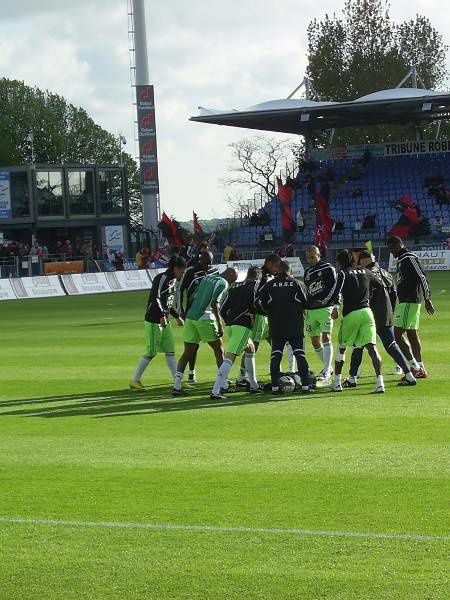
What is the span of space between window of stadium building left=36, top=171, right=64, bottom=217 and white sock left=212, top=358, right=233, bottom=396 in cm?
5724

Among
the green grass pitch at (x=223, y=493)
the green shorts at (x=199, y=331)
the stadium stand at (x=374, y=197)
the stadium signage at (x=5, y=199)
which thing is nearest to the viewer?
the green grass pitch at (x=223, y=493)

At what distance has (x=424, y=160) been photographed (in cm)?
6969

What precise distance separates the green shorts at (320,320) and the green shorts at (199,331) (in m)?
1.42

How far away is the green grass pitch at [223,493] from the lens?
26.1 ft

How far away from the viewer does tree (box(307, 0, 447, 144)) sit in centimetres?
8512

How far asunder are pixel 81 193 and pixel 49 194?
2389 millimetres

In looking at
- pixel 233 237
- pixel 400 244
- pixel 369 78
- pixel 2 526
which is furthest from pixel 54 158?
pixel 2 526

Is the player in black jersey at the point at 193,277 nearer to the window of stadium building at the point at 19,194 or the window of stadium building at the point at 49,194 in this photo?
the window of stadium building at the point at 19,194

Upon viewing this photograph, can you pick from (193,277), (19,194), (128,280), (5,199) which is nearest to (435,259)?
→ (128,280)

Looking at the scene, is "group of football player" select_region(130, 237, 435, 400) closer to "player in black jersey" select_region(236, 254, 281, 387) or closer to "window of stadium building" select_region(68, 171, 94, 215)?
"player in black jersey" select_region(236, 254, 281, 387)

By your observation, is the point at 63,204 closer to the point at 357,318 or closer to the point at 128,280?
the point at 128,280

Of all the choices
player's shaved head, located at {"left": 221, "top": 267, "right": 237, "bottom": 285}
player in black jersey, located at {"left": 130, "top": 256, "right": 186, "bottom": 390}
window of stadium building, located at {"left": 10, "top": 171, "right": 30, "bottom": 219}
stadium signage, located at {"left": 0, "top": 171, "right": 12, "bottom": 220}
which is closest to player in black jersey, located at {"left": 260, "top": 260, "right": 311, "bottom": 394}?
player's shaved head, located at {"left": 221, "top": 267, "right": 237, "bottom": 285}

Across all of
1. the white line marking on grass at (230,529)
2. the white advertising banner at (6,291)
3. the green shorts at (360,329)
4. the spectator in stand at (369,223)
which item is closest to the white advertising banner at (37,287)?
the white advertising banner at (6,291)

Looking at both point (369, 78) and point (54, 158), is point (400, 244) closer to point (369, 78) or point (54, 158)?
point (369, 78)
